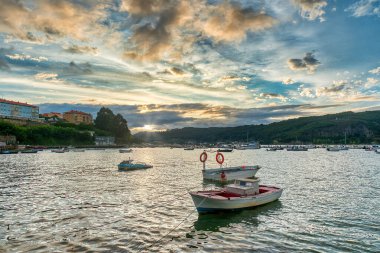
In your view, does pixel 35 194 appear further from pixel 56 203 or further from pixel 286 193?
pixel 286 193

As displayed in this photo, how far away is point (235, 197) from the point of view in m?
26.9

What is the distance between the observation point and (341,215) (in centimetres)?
2684

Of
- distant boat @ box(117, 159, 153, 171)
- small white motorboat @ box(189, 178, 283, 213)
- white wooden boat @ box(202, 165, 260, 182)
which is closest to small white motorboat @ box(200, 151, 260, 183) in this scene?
white wooden boat @ box(202, 165, 260, 182)

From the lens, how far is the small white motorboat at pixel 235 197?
85.1 ft

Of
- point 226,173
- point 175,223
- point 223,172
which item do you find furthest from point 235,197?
point 226,173

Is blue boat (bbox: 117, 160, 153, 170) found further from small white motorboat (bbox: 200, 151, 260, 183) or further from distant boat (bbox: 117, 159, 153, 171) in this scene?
small white motorboat (bbox: 200, 151, 260, 183)

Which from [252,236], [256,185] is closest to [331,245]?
[252,236]

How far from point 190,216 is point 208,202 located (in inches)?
88.9

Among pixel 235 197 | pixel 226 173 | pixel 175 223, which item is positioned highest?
pixel 235 197

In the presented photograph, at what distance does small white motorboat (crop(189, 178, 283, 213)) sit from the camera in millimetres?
25930

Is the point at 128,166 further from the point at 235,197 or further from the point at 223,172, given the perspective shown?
the point at 235,197

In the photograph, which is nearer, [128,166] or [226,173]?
[226,173]

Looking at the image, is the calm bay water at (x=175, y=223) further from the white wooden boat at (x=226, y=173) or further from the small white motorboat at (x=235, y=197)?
the white wooden boat at (x=226, y=173)

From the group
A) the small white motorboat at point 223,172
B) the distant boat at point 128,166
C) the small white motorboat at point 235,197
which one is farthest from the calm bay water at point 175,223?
the distant boat at point 128,166
